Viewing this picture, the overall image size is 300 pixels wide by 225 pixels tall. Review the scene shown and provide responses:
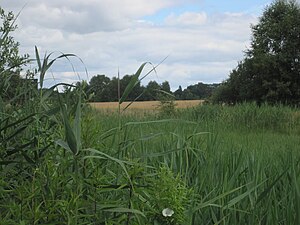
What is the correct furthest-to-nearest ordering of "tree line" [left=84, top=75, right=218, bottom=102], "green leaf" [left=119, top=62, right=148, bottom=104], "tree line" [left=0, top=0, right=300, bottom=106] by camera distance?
1. "tree line" [left=0, top=0, right=300, bottom=106]
2. "tree line" [left=84, top=75, right=218, bottom=102]
3. "green leaf" [left=119, top=62, right=148, bottom=104]

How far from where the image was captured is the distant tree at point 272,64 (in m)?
35.4

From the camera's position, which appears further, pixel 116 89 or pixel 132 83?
pixel 116 89

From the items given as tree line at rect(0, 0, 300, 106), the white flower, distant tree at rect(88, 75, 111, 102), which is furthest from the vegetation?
tree line at rect(0, 0, 300, 106)

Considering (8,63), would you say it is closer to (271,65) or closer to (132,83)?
(132,83)

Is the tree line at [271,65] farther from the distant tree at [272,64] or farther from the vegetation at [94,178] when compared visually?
the vegetation at [94,178]

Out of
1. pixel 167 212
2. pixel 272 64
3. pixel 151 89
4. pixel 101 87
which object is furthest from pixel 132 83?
pixel 272 64

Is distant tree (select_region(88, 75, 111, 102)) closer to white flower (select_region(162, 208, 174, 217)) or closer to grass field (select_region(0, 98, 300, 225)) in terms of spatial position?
grass field (select_region(0, 98, 300, 225))

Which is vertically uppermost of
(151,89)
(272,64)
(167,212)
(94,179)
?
(272,64)

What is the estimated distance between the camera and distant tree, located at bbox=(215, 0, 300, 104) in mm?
35375

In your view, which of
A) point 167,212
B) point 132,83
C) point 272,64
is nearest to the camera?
point 167,212

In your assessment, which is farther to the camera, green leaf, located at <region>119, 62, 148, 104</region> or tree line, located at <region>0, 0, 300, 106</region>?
tree line, located at <region>0, 0, 300, 106</region>

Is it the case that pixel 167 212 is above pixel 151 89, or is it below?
below

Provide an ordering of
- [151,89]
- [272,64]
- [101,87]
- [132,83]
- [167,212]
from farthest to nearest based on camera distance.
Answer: [272,64] < [101,87] < [151,89] < [132,83] < [167,212]

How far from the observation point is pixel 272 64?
116ft
